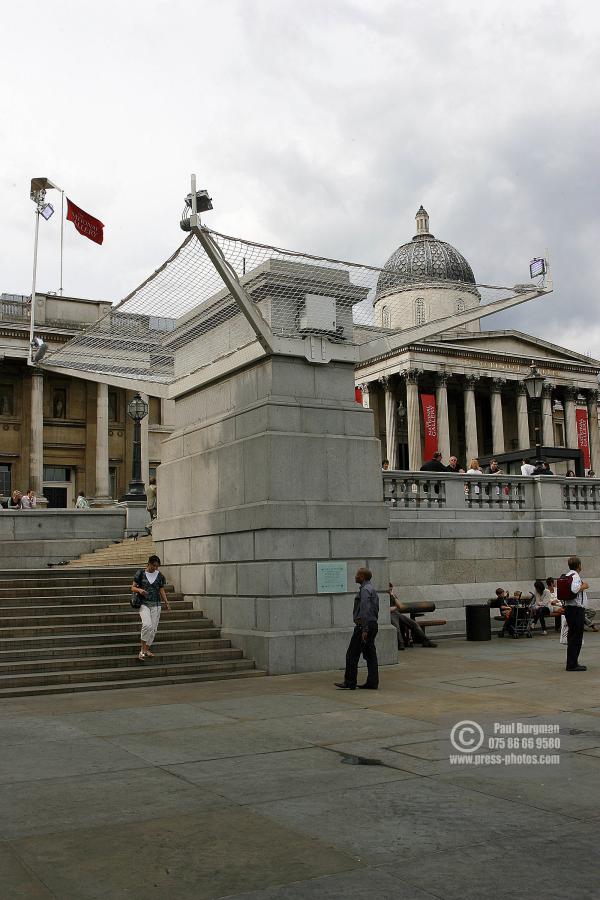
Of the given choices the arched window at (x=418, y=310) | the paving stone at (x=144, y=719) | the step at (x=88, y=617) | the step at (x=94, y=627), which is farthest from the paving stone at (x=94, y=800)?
the arched window at (x=418, y=310)

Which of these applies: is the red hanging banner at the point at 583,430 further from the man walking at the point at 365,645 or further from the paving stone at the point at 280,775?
the paving stone at the point at 280,775

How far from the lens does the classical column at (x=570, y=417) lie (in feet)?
272

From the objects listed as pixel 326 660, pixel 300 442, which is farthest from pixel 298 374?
pixel 326 660

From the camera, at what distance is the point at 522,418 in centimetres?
8162

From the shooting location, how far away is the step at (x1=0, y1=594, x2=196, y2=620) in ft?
50.9

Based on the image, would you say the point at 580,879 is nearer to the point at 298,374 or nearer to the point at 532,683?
the point at 532,683

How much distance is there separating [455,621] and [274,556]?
25.9 feet

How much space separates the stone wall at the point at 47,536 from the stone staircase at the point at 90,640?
855 cm

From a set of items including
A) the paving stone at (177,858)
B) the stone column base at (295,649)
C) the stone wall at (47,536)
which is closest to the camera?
the paving stone at (177,858)

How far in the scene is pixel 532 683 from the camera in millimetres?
12633

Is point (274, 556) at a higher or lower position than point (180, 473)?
lower

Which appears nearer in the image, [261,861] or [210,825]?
[261,861]

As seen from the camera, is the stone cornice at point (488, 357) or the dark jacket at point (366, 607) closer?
the dark jacket at point (366, 607)

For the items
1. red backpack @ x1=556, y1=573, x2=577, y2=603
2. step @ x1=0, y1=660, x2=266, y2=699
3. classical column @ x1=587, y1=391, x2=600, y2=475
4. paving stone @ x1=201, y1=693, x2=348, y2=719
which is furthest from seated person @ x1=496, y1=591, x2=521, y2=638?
classical column @ x1=587, y1=391, x2=600, y2=475
